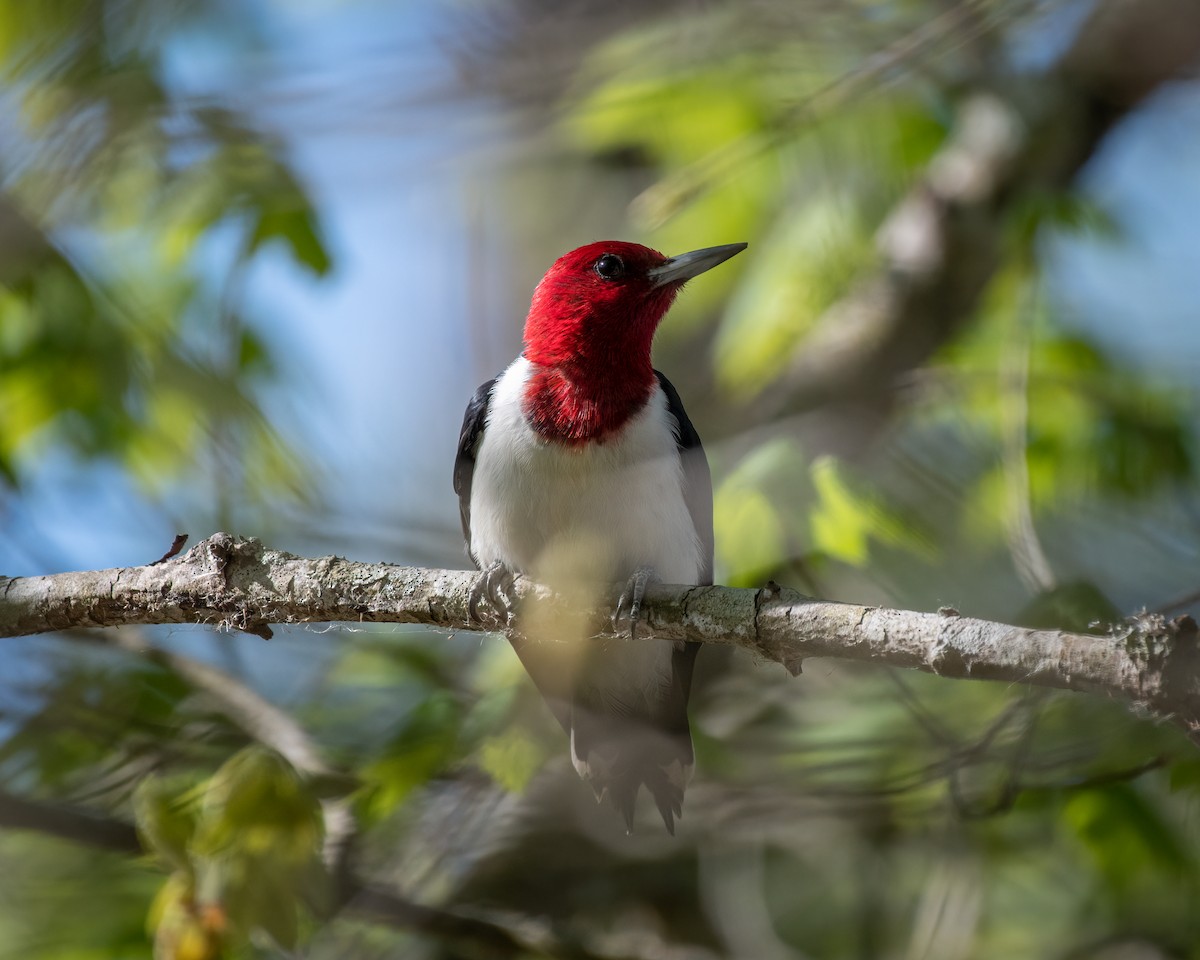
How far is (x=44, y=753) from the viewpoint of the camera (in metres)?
3.11

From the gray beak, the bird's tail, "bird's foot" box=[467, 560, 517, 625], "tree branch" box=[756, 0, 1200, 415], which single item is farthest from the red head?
"tree branch" box=[756, 0, 1200, 415]

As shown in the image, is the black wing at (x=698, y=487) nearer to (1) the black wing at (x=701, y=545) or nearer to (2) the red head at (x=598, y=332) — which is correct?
(1) the black wing at (x=701, y=545)

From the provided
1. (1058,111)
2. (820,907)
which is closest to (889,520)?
(820,907)

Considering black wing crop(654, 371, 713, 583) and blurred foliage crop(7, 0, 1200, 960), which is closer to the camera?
blurred foliage crop(7, 0, 1200, 960)

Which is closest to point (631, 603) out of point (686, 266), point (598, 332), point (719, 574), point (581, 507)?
point (581, 507)

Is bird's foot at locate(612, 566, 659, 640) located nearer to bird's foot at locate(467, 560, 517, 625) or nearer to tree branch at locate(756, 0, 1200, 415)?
bird's foot at locate(467, 560, 517, 625)

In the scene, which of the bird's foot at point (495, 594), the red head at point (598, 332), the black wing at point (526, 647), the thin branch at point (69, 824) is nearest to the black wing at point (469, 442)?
the black wing at point (526, 647)

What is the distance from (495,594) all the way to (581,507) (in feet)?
2.04

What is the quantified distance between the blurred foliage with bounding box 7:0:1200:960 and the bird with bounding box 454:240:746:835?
171 mm

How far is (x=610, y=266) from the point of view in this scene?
396cm

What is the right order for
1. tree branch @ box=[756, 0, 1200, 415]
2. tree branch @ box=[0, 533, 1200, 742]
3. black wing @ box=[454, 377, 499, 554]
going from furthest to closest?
tree branch @ box=[756, 0, 1200, 415] < black wing @ box=[454, 377, 499, 554] < tree branch @ box=[0, 533, 1200, 742]

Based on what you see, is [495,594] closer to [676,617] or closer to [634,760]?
[676,617]

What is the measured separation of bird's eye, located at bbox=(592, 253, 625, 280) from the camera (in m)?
3.95

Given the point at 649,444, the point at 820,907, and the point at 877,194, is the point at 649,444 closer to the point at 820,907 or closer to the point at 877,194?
the point at 877,194
